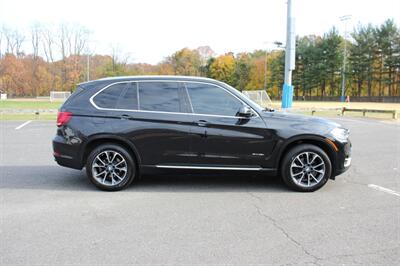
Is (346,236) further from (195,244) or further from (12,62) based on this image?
(12,62)

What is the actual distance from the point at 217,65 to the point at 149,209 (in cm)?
9068

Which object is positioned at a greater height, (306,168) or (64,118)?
(64,118)

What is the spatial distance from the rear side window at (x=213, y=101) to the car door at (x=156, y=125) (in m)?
0.19

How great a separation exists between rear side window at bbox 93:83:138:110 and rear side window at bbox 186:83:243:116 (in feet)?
3.03

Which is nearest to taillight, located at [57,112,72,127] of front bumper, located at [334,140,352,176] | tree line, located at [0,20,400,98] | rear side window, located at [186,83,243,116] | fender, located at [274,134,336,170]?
rear side window, located at [186,83,243,116]

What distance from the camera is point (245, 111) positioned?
5.62 meters

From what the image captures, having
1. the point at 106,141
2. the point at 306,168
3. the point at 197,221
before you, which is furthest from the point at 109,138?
the point at 306,168

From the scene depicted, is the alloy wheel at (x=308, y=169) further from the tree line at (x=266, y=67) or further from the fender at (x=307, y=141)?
the tree line at (x=266, y=67)

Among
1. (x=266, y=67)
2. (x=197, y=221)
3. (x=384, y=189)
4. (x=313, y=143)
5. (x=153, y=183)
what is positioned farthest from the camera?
(x=266, y=67)

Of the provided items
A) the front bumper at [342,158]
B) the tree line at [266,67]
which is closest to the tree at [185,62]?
the tree line at [266,67]

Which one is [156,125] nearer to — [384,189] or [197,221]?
[197,221]

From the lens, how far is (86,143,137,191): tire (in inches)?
226

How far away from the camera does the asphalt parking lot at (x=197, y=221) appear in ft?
11.7

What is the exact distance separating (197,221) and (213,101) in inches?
81.3
